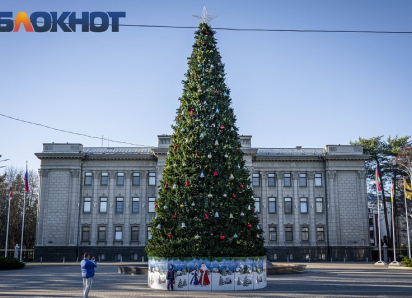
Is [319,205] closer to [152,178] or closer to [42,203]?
[152,178]

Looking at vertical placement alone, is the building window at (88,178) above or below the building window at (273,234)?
above

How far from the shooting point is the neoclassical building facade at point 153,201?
193 ft

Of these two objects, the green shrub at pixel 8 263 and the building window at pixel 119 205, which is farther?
the building window at pixel 119 205

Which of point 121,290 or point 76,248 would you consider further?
point 76,248

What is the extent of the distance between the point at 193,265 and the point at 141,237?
39261 millimetres

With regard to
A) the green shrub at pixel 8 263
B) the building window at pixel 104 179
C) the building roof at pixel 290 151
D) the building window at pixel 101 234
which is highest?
the building roof at pixel 290 151

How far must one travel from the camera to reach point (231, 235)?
71.7ft

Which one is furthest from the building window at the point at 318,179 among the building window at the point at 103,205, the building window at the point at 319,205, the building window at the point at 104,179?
the building window at the point at 103,205

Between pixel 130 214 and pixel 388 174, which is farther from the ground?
pixel 388 174

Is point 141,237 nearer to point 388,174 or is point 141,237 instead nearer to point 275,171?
point 275,171

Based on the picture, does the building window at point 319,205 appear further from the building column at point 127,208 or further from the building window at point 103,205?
the building window at point 103,205

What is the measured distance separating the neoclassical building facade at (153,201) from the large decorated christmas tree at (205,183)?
35.4m

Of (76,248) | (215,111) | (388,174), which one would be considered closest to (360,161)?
(388,174)

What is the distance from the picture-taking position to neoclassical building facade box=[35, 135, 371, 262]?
2320 inches
